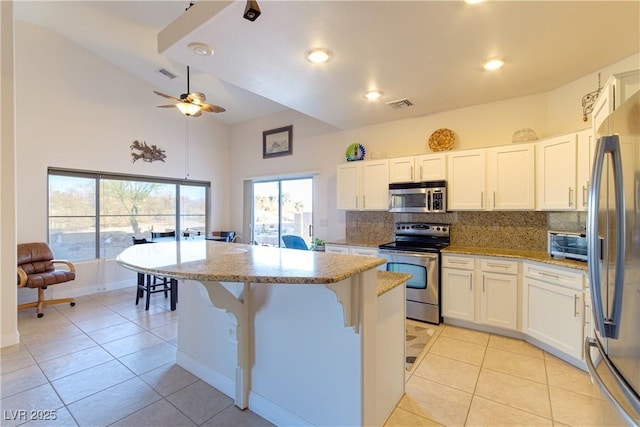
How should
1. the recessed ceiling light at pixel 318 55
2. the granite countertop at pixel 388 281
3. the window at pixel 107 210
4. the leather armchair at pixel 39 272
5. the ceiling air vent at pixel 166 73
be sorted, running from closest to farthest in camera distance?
the granite countertop at pixel 388 281
the recessed ceiling light at pixel 318 55
the leather armchair at pixel 39 272
the window at pixel 107 210
the ceiling air vent at pixel 166 73

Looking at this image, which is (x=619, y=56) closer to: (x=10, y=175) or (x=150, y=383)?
(x=150, y=383)

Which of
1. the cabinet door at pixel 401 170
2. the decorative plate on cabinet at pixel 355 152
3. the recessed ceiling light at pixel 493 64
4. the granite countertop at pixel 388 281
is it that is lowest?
the granite countertop at pixel 388 281

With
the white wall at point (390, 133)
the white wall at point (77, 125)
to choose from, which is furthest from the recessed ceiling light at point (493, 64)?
the white wall at point (77, 125)

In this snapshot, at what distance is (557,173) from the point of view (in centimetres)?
291

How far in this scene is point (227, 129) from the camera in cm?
709

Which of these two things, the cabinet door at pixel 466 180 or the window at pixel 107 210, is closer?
the cabinet door at pixel 466 180

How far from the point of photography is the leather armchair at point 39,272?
3842 millimetres

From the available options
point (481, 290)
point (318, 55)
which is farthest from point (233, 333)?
point (481, 290)

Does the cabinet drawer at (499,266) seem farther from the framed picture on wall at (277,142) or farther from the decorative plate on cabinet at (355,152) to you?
the framed picture on wall at (277,142)

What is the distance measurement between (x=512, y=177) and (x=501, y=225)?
0.68 m

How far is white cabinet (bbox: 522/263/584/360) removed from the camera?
2521mm

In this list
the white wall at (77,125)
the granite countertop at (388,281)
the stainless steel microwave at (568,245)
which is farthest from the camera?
the white wall at (77,125)

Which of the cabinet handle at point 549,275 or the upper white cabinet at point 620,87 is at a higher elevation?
the upper white cabinet at point 620,87

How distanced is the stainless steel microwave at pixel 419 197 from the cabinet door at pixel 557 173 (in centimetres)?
99
